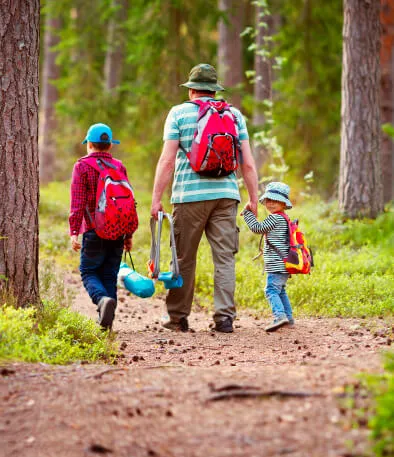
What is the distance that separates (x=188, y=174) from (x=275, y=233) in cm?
105

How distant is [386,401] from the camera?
3572mm

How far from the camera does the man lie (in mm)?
7379

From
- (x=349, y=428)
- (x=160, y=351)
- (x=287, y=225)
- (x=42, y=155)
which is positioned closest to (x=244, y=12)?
(x=42, y=155)

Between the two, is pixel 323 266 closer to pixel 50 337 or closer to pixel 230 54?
pixel 50 337

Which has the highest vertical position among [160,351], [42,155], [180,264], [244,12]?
[244,12]

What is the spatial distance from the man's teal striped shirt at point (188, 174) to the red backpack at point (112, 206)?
59 cm

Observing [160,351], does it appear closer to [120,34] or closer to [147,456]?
[147,456]

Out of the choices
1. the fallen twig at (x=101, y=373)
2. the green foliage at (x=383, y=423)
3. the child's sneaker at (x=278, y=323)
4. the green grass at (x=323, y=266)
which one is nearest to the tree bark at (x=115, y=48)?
the green grass at (x=323, y=266)

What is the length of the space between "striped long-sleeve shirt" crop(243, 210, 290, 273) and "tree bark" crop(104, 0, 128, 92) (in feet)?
52.1

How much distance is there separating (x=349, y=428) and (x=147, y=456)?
3.29 feet

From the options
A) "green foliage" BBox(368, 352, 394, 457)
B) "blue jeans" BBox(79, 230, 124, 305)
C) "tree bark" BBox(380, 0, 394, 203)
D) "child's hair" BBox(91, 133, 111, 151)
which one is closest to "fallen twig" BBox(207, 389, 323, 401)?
"green foliage" BBox(368, 352, 394, 457)

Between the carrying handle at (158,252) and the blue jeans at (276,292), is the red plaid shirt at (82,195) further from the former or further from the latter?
the blue jeans at (276,292)

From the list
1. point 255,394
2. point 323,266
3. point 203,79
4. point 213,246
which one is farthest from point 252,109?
point 255,394

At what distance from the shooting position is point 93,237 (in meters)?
7.18
